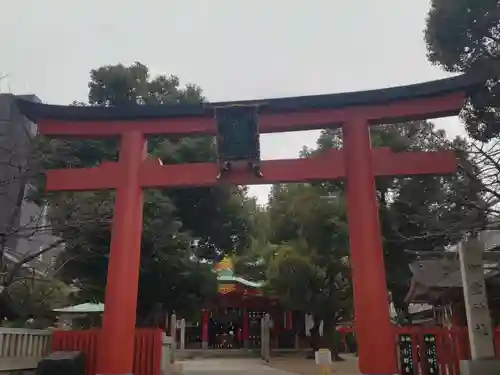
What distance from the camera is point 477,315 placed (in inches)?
343

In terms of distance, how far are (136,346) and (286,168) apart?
15.9ft

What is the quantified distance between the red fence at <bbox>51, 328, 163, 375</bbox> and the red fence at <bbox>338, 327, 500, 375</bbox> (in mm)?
4915

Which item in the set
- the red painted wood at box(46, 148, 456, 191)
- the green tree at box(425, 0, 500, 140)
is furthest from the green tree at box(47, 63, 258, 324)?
the green tree at box(425, 0, 500, 140)

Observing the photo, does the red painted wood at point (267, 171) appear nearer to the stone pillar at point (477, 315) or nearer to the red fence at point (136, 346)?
the stone pillar at point (477, 315)

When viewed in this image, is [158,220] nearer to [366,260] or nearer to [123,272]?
[123,272]

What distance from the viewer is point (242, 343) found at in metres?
29.8

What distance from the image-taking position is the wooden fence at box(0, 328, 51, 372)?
917cm

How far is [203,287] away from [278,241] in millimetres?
9975

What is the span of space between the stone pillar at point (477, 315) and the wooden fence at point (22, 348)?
833 cm

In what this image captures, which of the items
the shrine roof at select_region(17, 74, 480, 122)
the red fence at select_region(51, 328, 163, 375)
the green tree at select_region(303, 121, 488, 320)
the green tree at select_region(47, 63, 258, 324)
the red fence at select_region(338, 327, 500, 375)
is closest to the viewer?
the shrine roof at select_region(17, 74, 480, 122)

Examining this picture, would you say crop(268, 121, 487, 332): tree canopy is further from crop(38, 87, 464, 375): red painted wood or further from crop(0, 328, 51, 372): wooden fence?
crop(0, 328, 51, 372): wooden fence

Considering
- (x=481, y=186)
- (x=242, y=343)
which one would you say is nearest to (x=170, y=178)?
(x=481, y=186)

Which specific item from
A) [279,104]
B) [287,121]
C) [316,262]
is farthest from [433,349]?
[316,262]

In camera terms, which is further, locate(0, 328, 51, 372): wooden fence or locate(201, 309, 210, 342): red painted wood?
locate(201, 309, 210, 342): red painted wood
